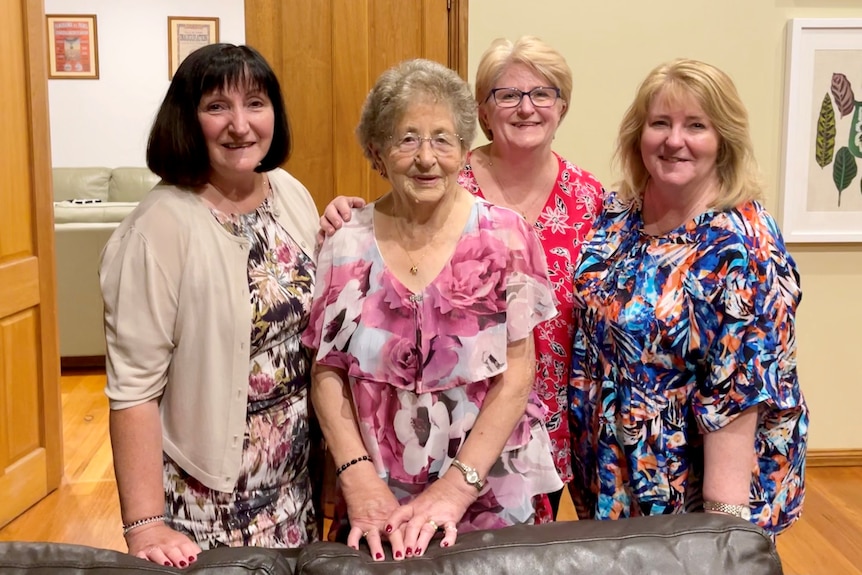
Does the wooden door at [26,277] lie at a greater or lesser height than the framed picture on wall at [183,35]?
lesser

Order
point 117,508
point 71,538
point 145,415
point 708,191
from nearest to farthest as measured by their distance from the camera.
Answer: point 145,415, point 708,191, point 71,538, point 117,508

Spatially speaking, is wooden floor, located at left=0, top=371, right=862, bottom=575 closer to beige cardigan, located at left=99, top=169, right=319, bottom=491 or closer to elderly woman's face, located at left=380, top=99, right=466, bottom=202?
beige cardigan, located at left=99, top=169, right=319, bottom=491

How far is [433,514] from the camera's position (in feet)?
4.76

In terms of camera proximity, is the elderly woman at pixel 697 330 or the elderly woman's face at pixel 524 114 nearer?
the elderly woman at pixel 697 330

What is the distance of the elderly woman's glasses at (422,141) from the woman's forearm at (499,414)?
15.9 inches

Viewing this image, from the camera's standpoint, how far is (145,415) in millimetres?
1539

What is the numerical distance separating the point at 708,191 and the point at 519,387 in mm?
561

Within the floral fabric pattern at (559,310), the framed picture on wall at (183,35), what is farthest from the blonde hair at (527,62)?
the framed picture on wall at (183,35)

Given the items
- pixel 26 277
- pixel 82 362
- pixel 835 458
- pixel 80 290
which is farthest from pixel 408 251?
pixel 82 362

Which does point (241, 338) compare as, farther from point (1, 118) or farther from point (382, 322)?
point (1, 118)

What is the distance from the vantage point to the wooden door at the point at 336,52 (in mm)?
3551

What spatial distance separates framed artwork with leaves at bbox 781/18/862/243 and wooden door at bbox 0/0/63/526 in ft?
11.0

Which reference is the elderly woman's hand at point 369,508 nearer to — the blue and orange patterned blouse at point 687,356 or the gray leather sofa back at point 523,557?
the gray leather sofa back at point 523,557

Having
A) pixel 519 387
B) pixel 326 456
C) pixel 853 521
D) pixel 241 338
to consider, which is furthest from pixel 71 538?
pixel 853 521
